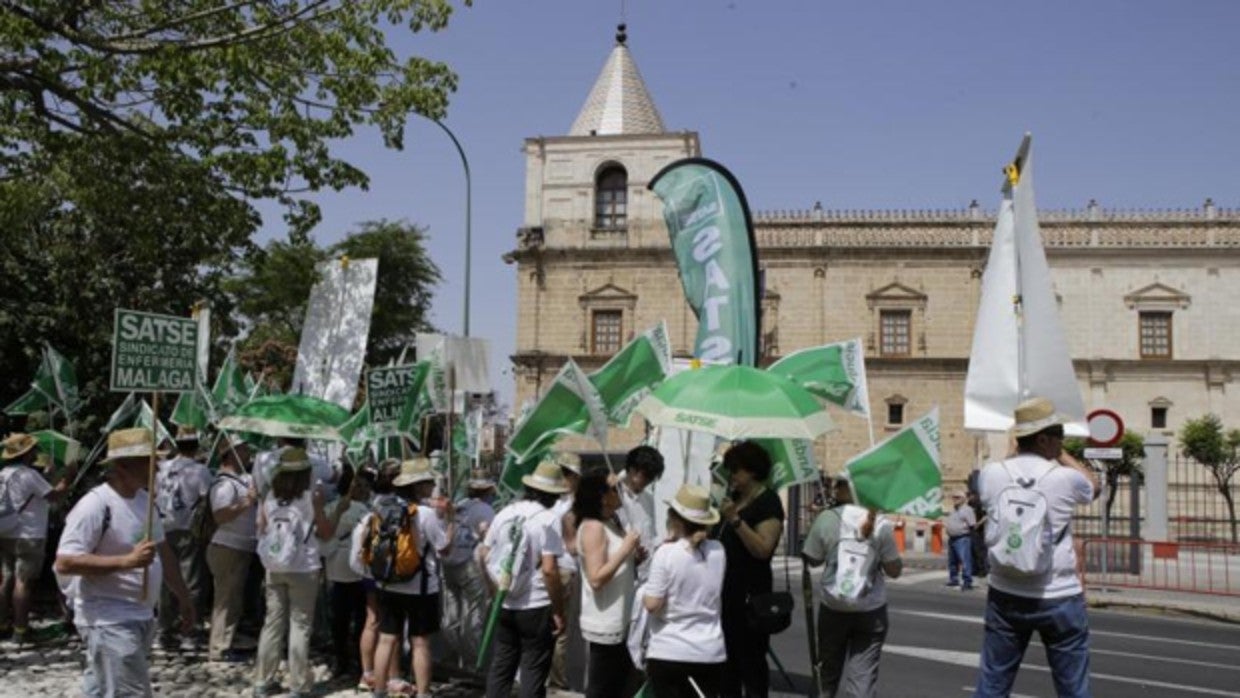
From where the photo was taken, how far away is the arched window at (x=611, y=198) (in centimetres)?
4562

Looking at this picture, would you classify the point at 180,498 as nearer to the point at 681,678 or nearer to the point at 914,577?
the point at 681,678

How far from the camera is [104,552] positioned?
5.45m

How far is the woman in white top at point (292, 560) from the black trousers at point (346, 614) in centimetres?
48

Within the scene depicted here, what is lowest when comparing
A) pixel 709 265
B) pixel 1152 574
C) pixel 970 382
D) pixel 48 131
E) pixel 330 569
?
pixel 1152 574

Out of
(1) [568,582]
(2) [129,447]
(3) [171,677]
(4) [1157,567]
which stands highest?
(2) [129,447]

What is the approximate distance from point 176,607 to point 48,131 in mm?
5132

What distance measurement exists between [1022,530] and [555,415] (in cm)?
304

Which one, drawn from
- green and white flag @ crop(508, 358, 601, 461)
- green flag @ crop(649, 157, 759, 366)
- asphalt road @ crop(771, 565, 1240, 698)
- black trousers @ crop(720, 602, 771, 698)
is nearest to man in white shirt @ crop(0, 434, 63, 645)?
green and white flag @ crop(508, 358, 601, 461)

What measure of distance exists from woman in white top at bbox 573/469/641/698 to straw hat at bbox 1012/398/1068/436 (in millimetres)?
2076

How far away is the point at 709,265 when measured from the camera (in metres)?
8.98

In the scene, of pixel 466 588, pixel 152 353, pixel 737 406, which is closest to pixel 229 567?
pixel 466 588

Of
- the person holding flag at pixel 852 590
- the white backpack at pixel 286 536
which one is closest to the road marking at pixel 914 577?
the person holding flag at pixel 852 590

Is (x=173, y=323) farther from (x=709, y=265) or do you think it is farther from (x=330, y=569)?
(x=709, y=265)

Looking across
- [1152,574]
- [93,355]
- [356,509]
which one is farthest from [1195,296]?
[356,509]
